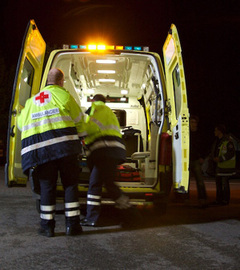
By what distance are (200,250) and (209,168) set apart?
3592mm

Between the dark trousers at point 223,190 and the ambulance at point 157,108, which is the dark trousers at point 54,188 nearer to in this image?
the ambulance at point 157,108

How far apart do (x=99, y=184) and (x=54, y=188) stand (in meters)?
0.67

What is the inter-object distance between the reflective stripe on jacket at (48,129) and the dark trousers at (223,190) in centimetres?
346

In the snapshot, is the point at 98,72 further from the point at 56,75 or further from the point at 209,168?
the point at 56,75

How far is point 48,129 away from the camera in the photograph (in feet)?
13.5

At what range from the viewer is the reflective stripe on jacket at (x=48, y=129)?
4.09 meters

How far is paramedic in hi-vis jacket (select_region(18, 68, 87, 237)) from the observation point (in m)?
4.09

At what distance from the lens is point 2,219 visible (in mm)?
4895

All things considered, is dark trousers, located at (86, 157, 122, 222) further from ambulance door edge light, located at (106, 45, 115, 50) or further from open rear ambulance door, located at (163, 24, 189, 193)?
ambulance door edge light, located at (106, 45, 115, 50)

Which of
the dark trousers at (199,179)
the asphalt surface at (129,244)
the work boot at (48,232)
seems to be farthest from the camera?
the dark trousers at (199,179)

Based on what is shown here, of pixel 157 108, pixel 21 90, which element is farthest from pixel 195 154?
pixel 21 90

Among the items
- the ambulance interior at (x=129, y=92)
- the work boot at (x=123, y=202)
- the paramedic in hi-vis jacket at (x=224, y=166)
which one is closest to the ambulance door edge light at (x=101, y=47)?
the ambulance interior at (x=129, y=92)

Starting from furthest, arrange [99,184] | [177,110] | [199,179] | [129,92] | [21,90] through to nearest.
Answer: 1. [129,92]
2. [199,179]
3. [177,110]
4. [21,90]
5. [99,184]

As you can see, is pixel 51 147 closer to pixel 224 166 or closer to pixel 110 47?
pixel 110 47
